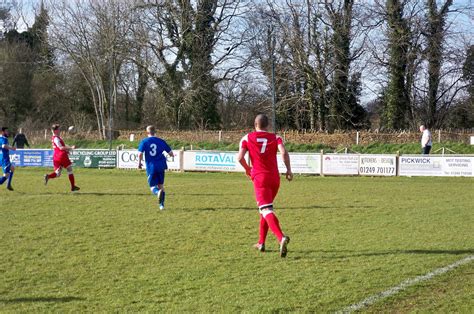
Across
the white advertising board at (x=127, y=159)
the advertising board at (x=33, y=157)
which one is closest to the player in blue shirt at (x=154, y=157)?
the white advertising board at (x=127, y=159)

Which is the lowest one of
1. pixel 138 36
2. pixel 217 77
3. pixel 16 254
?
pixel 16 254

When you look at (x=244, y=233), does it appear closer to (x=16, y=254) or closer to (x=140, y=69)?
(x=16, y=254)

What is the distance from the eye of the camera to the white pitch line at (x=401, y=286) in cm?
500

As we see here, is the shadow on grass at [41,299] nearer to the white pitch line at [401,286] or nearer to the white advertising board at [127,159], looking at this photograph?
the white pitch line at [401,286]

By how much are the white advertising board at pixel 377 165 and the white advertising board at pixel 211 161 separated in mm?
5572

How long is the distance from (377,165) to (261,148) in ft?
56.7

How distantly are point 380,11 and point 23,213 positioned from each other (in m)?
35.2

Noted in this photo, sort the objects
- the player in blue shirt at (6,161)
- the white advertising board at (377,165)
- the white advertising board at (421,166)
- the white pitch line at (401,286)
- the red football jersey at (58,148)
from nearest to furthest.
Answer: the white pitch line at (401,286) < the red football jersey at (58,148) < the player in blue shirt at (6,161) < the white advertising board at (421,166) < the white advertising board at (377,165)

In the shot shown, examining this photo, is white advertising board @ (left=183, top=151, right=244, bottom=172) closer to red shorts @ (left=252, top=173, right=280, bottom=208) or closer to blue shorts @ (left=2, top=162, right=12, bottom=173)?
blue shorts @ (left=2, top=162, right=12, bottom=173)

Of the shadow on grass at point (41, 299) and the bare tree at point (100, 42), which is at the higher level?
the bare tree at point (100, 42)

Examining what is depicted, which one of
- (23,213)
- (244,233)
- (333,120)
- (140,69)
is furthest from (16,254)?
(140,69)

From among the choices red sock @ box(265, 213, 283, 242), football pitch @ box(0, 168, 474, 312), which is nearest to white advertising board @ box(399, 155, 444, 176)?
football pitch @ box(0, 168, 474, 312)

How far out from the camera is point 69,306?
16.7 ft

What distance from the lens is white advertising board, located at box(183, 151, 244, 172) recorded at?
25.8 m
